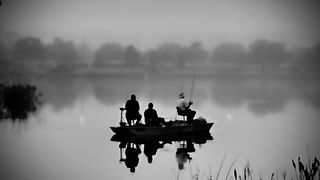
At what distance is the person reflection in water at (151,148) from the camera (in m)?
17.5

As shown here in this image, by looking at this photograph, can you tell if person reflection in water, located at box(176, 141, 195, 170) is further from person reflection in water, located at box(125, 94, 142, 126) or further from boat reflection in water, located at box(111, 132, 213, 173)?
person reflection in water, located at box(125, 94, 142, 126)

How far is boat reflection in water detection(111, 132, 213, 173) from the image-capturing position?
16553 mm

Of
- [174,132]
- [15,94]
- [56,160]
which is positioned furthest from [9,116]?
[56,160]

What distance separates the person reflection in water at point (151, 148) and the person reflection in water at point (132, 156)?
30 centimetres

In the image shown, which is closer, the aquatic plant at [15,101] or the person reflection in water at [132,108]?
the person reflection in water at [132,108]

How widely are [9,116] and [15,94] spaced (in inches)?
239

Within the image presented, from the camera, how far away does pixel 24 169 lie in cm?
1480

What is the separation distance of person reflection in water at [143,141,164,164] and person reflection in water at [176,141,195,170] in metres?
0.87

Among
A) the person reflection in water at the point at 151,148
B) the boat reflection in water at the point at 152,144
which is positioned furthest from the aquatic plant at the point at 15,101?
the person reflection in water at the point at 151,148

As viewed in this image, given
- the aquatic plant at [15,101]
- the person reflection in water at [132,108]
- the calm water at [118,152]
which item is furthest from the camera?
the aquatic plant at [15,101]

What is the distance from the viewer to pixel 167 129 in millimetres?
21125

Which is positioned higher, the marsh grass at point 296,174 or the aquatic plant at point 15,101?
the aquatic plant at point 15,101

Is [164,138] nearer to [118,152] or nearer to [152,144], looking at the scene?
[152,144]

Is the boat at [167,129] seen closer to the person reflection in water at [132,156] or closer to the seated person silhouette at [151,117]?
the seated person silhouette at [151,117]
